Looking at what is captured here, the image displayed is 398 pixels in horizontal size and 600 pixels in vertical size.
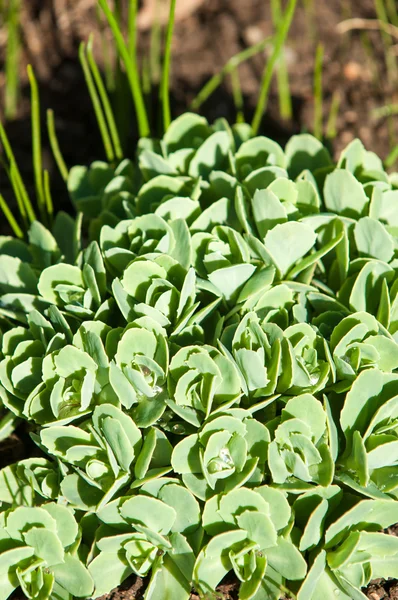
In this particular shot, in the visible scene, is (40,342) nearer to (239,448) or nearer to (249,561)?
(239,448)

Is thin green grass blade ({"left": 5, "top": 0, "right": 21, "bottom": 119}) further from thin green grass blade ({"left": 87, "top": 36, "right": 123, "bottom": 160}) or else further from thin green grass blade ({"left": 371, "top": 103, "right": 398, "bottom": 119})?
thin green grass blade ({"left": 371, "top": 103, "right": 398, "bottom": 119})

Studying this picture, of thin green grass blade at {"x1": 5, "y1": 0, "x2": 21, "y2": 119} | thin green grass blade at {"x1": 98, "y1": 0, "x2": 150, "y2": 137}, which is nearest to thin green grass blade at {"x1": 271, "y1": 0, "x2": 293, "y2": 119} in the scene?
thin green grass blade at {"x1": 98, "y1": 0, "x2": 150, "y2": 137}

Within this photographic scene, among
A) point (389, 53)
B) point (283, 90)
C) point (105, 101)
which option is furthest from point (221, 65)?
point (105, 101)

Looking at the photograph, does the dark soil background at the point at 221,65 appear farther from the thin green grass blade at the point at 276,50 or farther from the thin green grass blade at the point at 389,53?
the thin green grass blade at the point at 276,50

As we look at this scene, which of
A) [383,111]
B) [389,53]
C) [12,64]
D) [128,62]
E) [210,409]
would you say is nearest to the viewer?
[210,409]

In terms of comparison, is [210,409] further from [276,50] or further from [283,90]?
[283,90]

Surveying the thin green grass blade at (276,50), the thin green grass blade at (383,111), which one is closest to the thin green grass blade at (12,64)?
the thin green grass blade at (276,50)
